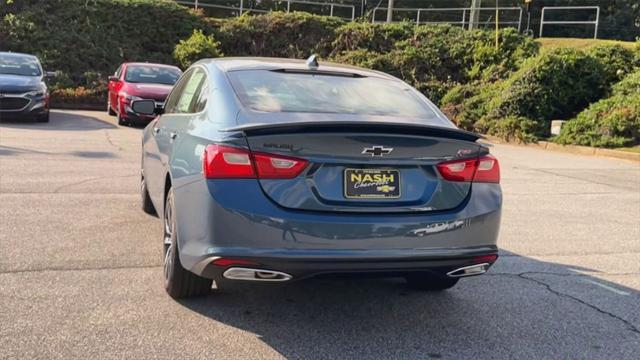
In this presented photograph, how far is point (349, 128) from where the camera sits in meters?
3.89

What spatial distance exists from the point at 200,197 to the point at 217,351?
863 millimetres

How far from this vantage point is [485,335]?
4.21m

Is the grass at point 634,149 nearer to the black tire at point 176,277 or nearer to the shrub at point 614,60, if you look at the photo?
the shrub at point 614,60

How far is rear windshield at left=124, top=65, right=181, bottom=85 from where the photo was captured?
17.0 m

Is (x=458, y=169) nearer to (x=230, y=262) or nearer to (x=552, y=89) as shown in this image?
(x=230, y=262)

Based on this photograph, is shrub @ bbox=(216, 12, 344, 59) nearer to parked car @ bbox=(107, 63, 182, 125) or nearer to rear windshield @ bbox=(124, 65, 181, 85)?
parked car @ bbox=(107, 63, 182, 125)

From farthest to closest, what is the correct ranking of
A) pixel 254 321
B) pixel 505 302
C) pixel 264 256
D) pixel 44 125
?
pixel 44 125 → pixel 505 302 → pixel 254 321 → pixel 264 256

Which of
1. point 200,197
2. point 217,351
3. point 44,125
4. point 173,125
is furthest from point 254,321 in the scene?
point 44,125

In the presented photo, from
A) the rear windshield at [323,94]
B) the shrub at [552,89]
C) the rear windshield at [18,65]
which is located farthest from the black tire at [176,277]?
the shrub at [552,89]

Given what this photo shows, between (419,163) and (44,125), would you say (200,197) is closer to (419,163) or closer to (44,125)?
(419,163)

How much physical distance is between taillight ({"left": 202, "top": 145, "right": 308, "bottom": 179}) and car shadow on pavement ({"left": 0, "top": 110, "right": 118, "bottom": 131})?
12.0 m

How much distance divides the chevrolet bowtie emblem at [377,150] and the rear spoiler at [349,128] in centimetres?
13

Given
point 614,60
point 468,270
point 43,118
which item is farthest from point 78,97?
point 468,270

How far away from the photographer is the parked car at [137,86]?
1587 cm
